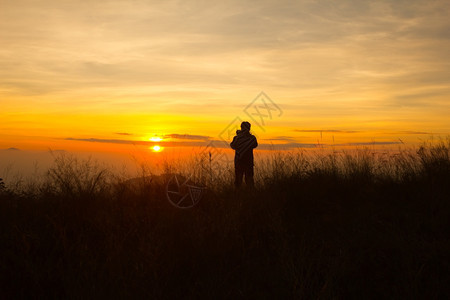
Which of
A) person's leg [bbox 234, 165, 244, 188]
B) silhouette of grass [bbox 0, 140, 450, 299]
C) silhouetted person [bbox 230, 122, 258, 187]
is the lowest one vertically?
silhouette of grass [bbox 0, 140, 450, 299]

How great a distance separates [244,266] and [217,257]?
42 cm

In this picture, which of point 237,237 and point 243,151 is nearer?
point 237,237

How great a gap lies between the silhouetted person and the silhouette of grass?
93 centimetres

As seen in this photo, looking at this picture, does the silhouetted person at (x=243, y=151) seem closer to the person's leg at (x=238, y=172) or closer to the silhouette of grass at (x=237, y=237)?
the person's leg at (x=238, y=172)

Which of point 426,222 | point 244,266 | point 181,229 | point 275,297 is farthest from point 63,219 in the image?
point 426,222

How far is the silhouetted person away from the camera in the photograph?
10250 mm

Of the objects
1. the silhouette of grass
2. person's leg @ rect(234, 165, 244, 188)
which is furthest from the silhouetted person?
the silhouette of grass

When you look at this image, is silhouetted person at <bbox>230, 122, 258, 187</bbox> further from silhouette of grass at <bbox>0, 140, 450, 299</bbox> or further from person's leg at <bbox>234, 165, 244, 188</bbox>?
silhouette of grass at <bbox>0, 140, 450, 299</bbox>

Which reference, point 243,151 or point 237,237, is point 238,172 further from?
point 237,237

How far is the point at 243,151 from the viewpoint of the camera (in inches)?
405

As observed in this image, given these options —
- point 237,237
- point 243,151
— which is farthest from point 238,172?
point 237,237

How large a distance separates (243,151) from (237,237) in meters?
4.60

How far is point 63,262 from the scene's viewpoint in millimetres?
5492

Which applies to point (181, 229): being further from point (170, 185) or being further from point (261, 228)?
point (170, 185)
